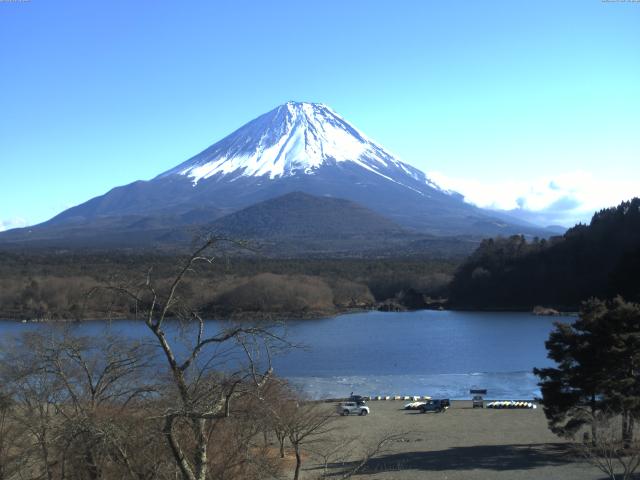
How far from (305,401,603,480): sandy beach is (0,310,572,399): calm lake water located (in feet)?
7.55

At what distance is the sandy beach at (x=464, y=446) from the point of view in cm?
1120

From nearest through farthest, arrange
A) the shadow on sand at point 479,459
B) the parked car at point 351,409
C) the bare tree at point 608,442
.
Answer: the bare tree at point 608,442, the shadow on sand at point 479,459, the parked car at point 351,409

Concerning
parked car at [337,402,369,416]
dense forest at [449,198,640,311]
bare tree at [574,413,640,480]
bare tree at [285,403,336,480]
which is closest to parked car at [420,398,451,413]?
parked car at [337,402,369,416]

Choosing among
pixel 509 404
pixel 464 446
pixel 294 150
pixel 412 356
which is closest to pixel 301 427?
pixel 464 446

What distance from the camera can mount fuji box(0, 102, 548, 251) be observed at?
104 m

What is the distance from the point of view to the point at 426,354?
2742 cm

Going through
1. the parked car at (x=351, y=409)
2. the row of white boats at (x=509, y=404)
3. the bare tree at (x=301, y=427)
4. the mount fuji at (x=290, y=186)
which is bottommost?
the row of white boats at (x=509, y=404)

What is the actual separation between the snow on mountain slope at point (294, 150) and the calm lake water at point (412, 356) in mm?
86320

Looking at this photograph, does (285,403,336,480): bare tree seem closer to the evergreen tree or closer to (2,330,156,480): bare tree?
(2,330,156,480): bare tree

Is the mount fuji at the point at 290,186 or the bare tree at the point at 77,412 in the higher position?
the mount fuji at the point at 290,186

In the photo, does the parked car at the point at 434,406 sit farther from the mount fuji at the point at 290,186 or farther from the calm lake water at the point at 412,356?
the mount fuji at the point at 290,186

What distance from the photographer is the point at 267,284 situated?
43094mm

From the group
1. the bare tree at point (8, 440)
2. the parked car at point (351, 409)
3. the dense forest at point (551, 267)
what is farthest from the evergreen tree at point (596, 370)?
the dense forest at point (551, 267)

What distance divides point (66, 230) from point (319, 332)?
7149cm
